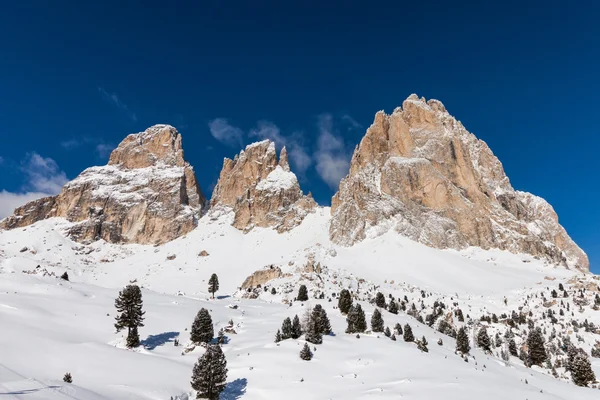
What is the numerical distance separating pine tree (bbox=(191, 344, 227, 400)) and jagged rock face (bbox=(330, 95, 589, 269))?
12342 cm

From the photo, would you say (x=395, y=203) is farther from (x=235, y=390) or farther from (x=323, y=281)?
(x=235, y=390)

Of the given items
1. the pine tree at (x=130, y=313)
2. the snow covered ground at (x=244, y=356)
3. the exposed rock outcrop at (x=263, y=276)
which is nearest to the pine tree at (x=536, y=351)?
the snow covered ground at (x=244, y=356)

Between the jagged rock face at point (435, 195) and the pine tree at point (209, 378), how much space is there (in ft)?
405

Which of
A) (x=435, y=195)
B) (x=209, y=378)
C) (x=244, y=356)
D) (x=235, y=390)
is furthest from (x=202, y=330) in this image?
(x=435, y=195)

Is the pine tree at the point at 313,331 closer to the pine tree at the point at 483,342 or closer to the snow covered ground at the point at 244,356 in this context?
the snow covered ground at the point at 244,356

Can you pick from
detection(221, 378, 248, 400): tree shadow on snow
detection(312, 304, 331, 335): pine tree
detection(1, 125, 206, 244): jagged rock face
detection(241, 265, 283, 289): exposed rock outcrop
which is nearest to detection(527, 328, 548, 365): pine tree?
detection(312, 304, 331, 335): pine tree

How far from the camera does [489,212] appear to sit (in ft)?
510

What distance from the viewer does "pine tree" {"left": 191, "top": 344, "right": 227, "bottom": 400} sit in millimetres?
24859

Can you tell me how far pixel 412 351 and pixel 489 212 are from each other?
13673 cm

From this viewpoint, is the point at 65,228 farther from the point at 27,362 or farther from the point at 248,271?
the point at 27,362

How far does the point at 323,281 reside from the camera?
314 ft

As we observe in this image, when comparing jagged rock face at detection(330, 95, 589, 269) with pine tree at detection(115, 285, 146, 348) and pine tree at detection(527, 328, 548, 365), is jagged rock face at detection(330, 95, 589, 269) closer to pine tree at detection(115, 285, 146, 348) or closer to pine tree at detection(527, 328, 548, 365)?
pine tree at detection(527, 328, 548, 365)

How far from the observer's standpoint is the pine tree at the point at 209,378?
2486cm

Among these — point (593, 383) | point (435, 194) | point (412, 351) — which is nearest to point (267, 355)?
point (412, 351)
